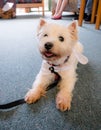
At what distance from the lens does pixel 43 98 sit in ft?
4.00

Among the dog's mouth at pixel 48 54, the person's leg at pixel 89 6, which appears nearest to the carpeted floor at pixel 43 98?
the dog's mouth at pixel 48 54

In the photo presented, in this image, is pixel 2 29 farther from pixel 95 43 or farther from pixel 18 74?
pixel 18 74

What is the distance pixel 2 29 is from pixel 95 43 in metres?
1.46

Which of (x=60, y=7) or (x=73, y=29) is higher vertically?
(x=73, y=29)

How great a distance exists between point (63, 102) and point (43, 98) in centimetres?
16

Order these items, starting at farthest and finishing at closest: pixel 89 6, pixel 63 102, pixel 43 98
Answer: pixel 89 6
pixel 43 98
pixel 63 102

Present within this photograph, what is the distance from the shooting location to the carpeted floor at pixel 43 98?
1.00m

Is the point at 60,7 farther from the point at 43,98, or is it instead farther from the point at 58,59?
the point at 43,98

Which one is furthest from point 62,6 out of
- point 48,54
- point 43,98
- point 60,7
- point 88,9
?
point 43,98

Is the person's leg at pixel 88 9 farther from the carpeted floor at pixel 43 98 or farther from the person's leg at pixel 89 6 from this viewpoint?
the carpeted floor at pixel 43 98

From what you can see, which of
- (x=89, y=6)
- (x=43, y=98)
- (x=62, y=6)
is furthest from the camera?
(x=62, y=6)

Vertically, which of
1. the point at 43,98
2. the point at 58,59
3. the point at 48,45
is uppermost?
the point at 48,45

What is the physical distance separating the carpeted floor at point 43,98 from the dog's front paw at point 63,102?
0.09 ft

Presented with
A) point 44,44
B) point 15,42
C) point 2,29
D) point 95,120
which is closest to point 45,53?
point 44,44
